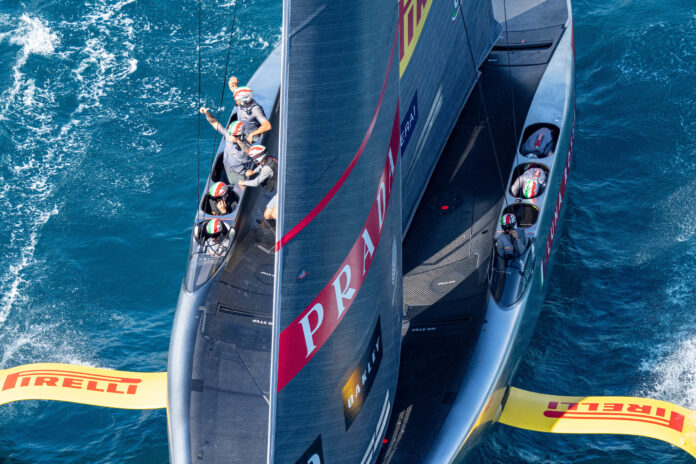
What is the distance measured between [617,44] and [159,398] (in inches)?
522

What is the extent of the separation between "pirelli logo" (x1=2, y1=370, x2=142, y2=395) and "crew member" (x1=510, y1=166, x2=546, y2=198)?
641 centimetres

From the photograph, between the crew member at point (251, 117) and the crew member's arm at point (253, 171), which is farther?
the crew member at point (251, 117)

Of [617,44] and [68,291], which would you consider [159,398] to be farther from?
[617,44]

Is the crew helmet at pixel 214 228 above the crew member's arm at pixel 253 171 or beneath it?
beneath

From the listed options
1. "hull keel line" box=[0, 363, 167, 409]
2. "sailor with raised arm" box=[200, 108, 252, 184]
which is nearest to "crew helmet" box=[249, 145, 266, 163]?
"sailor with raised arm" box=[200, 108, 252, 184]

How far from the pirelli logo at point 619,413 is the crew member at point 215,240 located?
511 cm

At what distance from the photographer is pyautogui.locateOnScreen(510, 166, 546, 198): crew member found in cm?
1411

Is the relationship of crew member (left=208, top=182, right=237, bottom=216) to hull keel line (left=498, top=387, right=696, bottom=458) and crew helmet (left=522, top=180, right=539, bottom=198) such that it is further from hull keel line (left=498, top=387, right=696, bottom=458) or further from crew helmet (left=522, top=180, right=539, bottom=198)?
hull keel line (left=498, top=387, right=696, bottom=458)

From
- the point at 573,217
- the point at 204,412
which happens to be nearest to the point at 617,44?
the point at 573,217

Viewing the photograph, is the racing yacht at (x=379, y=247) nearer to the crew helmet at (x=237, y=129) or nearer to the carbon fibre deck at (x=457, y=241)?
the carbon fibre deck at (x=457, y=241)

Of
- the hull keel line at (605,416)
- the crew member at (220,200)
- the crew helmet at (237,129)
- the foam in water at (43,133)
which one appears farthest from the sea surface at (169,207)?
the crew helmet at (237,129)

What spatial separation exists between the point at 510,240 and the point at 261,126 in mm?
4213

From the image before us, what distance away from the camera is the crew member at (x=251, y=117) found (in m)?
13.9

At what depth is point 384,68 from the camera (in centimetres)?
877
